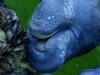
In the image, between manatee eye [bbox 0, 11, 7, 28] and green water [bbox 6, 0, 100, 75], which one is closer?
manatee eye [bbox 0, 11, 7, 28]

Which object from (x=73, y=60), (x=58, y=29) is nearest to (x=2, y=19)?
(x=58, y=29)

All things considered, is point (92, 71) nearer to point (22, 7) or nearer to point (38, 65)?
point (38, 65)

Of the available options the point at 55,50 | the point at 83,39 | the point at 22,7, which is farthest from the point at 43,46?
the point at 22,7

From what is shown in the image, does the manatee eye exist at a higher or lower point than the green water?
higher

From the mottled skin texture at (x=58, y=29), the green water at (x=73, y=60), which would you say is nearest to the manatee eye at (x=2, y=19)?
the mottled skin texture at (x=58, y=29)

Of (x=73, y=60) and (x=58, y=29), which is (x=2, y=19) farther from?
(x=73, y=60)

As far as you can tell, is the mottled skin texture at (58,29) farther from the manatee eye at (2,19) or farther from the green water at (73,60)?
the green water at (73,60)

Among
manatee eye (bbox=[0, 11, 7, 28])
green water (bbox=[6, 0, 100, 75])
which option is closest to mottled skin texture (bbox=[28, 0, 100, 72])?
manatee eye (bbox=[0, 11, 7, 28])

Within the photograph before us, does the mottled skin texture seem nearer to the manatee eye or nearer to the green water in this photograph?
the manatee eye

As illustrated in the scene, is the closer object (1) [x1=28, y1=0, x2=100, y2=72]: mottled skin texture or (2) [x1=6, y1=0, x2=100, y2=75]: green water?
(1) [x1=28, y1=0, x2=100, y2=72]: mottled skin texture
